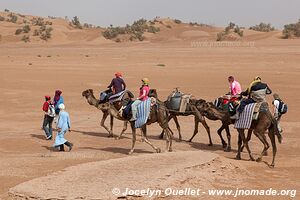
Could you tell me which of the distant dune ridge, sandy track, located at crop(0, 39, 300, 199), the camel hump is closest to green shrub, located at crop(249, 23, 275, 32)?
the distant dune ridge

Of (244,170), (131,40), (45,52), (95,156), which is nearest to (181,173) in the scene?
(244,170)

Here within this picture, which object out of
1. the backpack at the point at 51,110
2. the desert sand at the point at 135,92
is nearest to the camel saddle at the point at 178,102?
the desert sand at the point at 135,92

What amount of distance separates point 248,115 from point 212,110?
251 centimetres

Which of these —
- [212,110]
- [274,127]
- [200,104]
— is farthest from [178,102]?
[274,127]

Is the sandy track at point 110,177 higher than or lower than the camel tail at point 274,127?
lower

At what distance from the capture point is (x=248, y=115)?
1333 cm

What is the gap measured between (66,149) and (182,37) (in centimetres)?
5841

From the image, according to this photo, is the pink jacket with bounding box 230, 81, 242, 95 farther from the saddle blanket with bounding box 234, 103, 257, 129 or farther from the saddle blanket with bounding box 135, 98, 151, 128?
the saddle blanket with bounding box 135, 98, 151, 128

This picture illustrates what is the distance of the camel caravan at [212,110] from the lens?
Answer: 43.7 ft

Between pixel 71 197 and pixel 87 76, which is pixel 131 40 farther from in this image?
pixel 71 197

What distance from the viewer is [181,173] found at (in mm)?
10172

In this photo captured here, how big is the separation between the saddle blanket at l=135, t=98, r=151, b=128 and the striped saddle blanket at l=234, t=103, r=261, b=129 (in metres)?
2.47

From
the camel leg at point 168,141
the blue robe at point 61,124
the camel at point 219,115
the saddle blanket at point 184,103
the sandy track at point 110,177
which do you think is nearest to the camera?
the sandy track at point 110,177

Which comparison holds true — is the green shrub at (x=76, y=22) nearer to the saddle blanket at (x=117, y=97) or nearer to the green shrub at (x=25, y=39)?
the green shrub at (x=25, y=39)
